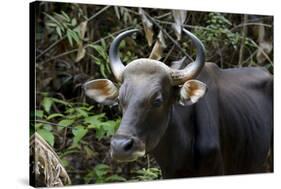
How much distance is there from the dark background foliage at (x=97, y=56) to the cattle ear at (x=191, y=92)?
2.97ft

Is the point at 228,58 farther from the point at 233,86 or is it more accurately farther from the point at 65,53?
the point at 65,53

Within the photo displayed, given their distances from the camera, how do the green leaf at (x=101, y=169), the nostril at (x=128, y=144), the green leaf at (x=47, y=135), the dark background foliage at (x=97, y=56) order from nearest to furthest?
the nostril at (x=128, y=144), the green leaf at (x=47, y=135), the dark background foliage at (x=97, y=56), the green leaf at (x=101, y=169)

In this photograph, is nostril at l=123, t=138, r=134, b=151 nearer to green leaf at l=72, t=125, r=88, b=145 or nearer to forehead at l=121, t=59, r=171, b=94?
forehead at l=121, t=59, r=171, b=94

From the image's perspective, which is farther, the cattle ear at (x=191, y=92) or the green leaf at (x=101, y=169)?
the green leaf at (x=101, y=169)

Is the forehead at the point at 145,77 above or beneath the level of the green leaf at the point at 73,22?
beneath

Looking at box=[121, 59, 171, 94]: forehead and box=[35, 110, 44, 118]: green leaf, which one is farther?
box=[35, 110, 44, 118]: green leaf

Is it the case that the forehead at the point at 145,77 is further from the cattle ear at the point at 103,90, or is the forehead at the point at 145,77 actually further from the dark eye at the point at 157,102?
the cattle ear at the point at 103,90

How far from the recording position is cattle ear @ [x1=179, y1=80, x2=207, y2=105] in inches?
201

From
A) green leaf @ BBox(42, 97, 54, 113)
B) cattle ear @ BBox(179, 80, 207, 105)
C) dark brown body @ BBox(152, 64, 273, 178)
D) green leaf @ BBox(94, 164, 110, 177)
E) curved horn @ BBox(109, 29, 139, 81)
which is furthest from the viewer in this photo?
green leaf @ BBox(94, 164, 110, 177)

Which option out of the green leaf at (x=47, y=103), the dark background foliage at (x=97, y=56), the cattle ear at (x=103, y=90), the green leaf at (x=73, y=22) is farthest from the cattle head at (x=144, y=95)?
the green leaf at (x=73, y=22)

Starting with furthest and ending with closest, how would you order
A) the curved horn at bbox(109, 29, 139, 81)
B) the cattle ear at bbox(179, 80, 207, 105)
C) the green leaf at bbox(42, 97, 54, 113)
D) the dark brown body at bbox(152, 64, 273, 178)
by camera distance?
the green leaf at bbox(42, 97, 54, 113) < the dark brown body at bbox(152, 64, 273, 178) < the curved horn at bbox(109, 29, 139, 81) < the cattle ear at bbox(179, 80, 207, 105)

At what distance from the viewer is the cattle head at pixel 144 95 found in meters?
4.82

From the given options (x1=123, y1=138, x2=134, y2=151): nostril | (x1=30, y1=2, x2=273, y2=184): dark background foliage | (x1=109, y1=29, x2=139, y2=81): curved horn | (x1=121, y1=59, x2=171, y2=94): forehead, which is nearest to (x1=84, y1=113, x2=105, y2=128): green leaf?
(x1=30, y1=2, x2=273, y2=184): dark background foliage

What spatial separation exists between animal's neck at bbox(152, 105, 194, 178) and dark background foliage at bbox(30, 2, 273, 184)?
0.41m
